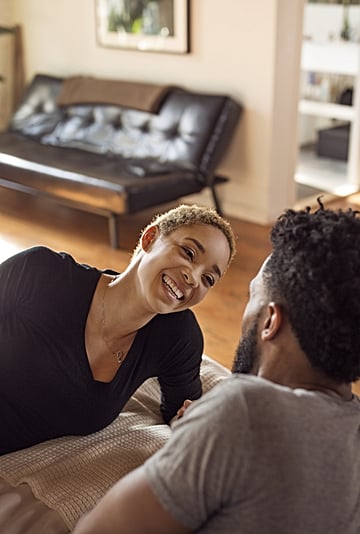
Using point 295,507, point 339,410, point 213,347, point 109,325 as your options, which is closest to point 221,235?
point 109,325

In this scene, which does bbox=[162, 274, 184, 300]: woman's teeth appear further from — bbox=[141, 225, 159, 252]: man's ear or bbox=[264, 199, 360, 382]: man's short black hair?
bbox=[264, 199, 360, 382]: man's short black hair

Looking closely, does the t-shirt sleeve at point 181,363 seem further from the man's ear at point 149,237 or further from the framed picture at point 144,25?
the framed picture at point 144,25

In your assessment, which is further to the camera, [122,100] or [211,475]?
[122,100]

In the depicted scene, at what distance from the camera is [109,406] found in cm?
165

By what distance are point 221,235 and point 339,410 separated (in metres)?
0.68

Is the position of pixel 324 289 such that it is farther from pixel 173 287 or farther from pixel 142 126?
pixel 142 126

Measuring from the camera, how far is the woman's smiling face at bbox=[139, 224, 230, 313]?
1.54 m

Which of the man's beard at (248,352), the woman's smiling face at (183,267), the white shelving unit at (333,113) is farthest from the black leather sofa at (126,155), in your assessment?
the man's beard at (248,352)

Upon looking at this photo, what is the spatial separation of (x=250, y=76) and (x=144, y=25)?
3.05 feet

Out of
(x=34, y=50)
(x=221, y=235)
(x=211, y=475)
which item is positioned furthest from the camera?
(x=34, y=50)

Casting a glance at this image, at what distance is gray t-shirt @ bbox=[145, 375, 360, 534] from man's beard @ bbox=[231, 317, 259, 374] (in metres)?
0.16

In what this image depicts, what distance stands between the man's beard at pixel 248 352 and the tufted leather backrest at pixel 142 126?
10.6 feet

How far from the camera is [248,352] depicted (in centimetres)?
110

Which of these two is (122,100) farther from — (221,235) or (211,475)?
(211,475)
